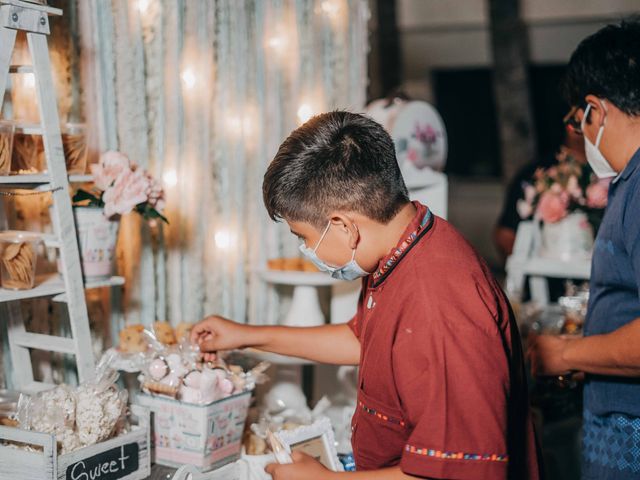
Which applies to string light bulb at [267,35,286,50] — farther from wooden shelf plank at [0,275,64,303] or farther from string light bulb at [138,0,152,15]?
wooden shelf plank at [0,275,64,303]

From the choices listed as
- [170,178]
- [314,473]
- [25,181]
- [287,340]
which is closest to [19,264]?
[25,181]

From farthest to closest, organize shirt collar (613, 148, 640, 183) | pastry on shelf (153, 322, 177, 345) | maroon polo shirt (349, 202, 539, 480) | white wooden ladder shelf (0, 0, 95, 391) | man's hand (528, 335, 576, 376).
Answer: pastry on shelf (153, 322, 177, 345) → man's hand (528, 335, 576, 376) → shirt collar (613, 148, 640, 183) → white wooden ladder shelf (0, 0, 95, 391) → maroon polo shirt (349, 202, 539, 480)

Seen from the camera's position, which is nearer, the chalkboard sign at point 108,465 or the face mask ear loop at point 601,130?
the chalkboard sign at point 108,465

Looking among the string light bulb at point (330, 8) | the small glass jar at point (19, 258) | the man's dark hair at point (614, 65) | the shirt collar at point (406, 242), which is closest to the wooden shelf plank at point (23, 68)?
the small glass jar at point (19, 258)

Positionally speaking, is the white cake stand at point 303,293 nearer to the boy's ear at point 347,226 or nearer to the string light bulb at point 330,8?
the boy's ear at point 347,226

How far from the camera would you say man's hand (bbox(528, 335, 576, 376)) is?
1956 mm

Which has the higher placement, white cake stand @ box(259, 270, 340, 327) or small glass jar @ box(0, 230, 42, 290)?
small glass jar @ box(0, 230, 42, 290)

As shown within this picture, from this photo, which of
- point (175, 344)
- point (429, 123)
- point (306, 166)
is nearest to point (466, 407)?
point (306, 166)

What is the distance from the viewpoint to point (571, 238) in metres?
3.29

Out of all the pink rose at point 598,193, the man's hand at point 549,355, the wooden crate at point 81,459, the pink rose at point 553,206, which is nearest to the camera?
the wooden crate at point 81,459

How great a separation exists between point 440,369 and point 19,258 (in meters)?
1.09

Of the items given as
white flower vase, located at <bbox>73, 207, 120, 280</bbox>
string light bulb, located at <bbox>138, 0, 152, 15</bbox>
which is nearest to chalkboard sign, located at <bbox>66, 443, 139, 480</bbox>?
white flower vase, located at <bbox>73, 207, 120, 280</bbox>

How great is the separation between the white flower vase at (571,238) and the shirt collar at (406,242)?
1979mm

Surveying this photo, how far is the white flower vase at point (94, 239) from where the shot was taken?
1.97m
